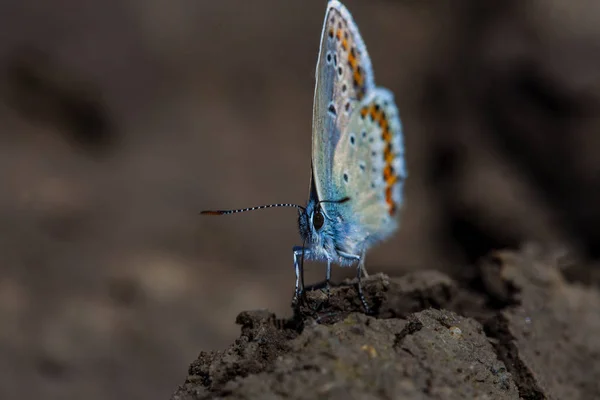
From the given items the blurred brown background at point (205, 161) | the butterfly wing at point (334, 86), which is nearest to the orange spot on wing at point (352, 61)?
the butterfly wing at point (334, 86)

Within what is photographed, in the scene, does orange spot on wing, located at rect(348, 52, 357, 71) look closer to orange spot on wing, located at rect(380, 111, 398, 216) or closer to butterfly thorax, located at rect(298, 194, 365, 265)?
orange spot on wing, located at rect(380, 111, 398, 216)

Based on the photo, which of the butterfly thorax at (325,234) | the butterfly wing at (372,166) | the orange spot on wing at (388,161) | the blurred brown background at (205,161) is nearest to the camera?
the butterfly thorax at (325,234)

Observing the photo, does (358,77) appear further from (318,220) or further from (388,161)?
(318,220)

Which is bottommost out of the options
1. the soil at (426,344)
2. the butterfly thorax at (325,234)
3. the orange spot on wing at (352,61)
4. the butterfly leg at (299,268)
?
the soil at (426,344)

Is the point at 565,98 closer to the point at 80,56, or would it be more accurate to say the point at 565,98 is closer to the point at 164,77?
the point at 164,77

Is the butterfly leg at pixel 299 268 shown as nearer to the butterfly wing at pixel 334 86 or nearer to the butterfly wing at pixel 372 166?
the butterfly wing at pixel 334 86

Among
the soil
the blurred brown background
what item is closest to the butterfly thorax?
the soil

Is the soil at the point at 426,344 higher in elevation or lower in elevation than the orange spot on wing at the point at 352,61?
lower

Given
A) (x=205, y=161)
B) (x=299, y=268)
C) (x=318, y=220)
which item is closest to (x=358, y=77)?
(x=318, y=220)
